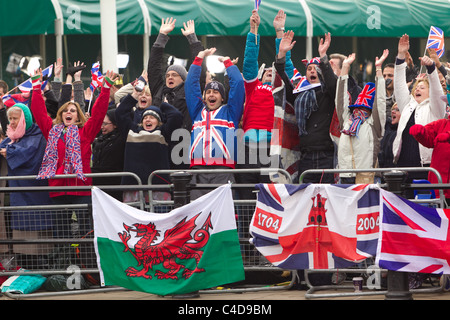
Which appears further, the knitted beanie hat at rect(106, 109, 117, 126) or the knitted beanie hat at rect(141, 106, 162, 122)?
the knitted beanie hat at rect(106, 109, 117, 126)

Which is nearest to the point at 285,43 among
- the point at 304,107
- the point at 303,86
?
the point at 303,86

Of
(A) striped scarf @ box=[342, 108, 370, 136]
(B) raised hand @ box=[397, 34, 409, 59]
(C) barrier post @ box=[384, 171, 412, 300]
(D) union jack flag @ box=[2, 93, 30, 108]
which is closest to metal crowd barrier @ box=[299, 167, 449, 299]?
(C) barrier post @ box=[384, 171, 412, 300]

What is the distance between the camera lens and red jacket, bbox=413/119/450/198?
393 inches

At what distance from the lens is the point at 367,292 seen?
9.61 metres

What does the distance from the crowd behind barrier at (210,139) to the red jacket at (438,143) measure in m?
0.01

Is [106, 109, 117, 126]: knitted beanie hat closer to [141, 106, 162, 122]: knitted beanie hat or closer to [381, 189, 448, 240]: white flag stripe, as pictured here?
[141, 106, 162, 122]: knitted beanie hat

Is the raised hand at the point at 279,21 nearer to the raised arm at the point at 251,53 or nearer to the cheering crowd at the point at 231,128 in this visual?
the cheering crowd at the point at 231,128

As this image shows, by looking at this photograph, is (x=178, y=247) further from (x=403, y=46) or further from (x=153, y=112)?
(x=403, y=46)

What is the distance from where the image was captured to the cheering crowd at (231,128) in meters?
10.7

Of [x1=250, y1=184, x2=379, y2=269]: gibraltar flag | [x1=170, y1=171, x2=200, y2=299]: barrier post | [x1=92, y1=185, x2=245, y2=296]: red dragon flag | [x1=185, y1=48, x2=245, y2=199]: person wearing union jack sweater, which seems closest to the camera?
[x1=250, y1=184, x2=379, y2=269]: gibraltar flag

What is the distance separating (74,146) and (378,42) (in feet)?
36.8

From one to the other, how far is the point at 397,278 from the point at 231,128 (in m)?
2.81

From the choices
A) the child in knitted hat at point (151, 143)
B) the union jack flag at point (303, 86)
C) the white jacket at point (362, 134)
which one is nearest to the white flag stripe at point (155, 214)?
the child in knitted hat at point (151, 143)

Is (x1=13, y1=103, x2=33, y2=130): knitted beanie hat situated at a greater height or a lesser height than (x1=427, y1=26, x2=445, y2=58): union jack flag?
lesser
